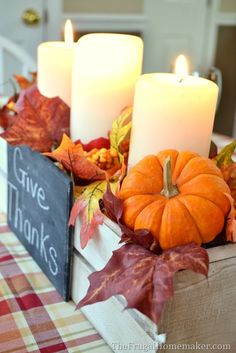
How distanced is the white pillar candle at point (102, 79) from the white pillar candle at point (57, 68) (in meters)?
0.07

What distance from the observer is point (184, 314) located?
465 millimetres

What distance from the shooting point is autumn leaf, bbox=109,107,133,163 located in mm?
611

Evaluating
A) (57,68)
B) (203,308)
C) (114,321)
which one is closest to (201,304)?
(203,308)

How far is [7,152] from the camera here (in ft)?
2.54

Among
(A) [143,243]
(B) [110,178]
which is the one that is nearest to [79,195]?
(B) [110,178]

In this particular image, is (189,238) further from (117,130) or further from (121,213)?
(117,130)

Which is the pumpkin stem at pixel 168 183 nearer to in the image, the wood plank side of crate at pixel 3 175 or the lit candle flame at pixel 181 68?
the lit candle flame at pixel 181 68

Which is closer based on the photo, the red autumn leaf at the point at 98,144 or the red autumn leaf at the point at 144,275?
the red autumn leaf at the point at 144,275

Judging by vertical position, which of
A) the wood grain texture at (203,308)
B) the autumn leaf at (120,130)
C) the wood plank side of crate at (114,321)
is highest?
the autumn leaf at (120,130)

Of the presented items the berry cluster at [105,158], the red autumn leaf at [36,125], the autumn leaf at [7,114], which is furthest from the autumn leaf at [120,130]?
the autumn leaf at [7,114]

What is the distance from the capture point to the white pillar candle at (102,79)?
643mm

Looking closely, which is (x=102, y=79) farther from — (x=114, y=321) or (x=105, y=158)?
(x=114, y=321)

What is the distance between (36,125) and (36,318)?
0.28m

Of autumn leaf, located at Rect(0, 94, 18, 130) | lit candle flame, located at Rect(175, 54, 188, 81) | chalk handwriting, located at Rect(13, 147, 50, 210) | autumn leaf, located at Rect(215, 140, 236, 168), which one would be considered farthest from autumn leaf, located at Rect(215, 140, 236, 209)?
autumn leaf, located at Rect(0, 94, 18, 130)
